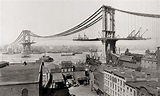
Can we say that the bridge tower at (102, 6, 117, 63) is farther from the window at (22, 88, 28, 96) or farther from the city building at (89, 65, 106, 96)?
the window at (22, 88, 28, 96)

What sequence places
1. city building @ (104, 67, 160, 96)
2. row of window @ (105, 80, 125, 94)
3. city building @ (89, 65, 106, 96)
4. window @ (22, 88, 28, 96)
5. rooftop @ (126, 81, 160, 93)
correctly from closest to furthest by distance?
window @ (22, 88, 28, 96) < rooftop @ (126, 81, 160, 93) < city building @ (104, 67, 160, 96) < row of window @ (105, 80, 125, 94) < city building @ (89, 65, 106, 96)

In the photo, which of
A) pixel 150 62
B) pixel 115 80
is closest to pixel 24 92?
pixel 115 80

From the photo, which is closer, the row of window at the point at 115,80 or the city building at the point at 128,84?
the city building at the point at 128,84

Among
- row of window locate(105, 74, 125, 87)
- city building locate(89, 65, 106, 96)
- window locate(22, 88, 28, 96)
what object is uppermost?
window locate(22, 88, 28, 96)

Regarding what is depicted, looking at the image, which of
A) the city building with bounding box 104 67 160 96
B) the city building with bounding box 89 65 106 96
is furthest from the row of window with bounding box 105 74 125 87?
the city building with bounding box 89 65 106 96

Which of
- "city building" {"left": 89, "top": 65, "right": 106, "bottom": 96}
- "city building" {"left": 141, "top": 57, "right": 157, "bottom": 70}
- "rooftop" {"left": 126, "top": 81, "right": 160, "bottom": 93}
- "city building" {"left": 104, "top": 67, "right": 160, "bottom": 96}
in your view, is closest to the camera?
"rooftop" {"left": 126, "top": 81, "right": 160, "bottom": 93}

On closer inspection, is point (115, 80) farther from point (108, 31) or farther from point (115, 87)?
point (108, 31)

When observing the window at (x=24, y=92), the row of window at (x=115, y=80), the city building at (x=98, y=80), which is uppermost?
the window at (x=24, y=92)

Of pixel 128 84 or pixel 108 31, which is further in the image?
pixel 108 31

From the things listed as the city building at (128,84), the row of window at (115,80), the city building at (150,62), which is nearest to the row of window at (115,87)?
the city building at (128,84)

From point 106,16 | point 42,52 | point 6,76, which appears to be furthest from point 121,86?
point 42,52

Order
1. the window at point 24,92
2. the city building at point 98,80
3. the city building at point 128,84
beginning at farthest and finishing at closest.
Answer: the city building at point 98,80
the city building at point 128,84
the window at point 24,92

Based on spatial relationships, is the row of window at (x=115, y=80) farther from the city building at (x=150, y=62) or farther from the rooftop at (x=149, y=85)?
the city building at (x=150, y=62)
